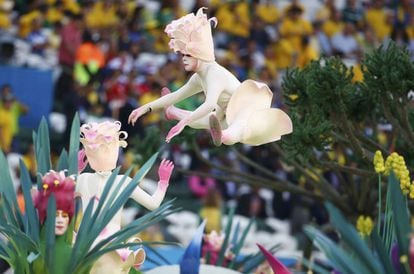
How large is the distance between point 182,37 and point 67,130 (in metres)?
8.86

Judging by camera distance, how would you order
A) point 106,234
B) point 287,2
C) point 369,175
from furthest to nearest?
1. point 287,2
2. point 369,175
3. point 106,234

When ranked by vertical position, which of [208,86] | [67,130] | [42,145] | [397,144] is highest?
[208,86]

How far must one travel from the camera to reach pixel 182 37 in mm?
7668

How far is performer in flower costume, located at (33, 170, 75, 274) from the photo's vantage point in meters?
7.18

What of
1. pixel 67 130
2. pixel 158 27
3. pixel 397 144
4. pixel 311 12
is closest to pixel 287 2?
pixel 311 12

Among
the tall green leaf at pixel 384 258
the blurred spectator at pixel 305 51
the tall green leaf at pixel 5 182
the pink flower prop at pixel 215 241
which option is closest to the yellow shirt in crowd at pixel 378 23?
the blurred spectator at pixel 305 51

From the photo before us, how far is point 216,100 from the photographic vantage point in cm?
759

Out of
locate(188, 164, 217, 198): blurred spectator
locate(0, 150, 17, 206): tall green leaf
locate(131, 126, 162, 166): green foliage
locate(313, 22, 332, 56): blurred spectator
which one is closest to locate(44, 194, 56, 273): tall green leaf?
locate(0, 150, 17, 206): tall green leaf

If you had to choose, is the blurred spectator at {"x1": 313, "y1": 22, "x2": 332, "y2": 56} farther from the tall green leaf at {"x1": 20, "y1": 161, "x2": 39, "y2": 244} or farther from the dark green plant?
the tall green leaf at {"x1": 20, "y1": 161, "x2": 39, "y2": 244}

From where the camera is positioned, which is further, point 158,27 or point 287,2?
point 287,2

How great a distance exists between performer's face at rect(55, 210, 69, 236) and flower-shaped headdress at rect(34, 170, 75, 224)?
3 centimetres

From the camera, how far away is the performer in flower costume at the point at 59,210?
23.5 feet

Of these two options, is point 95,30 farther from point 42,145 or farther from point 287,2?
point 42,145

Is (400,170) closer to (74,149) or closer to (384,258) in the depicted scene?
(384,258)
